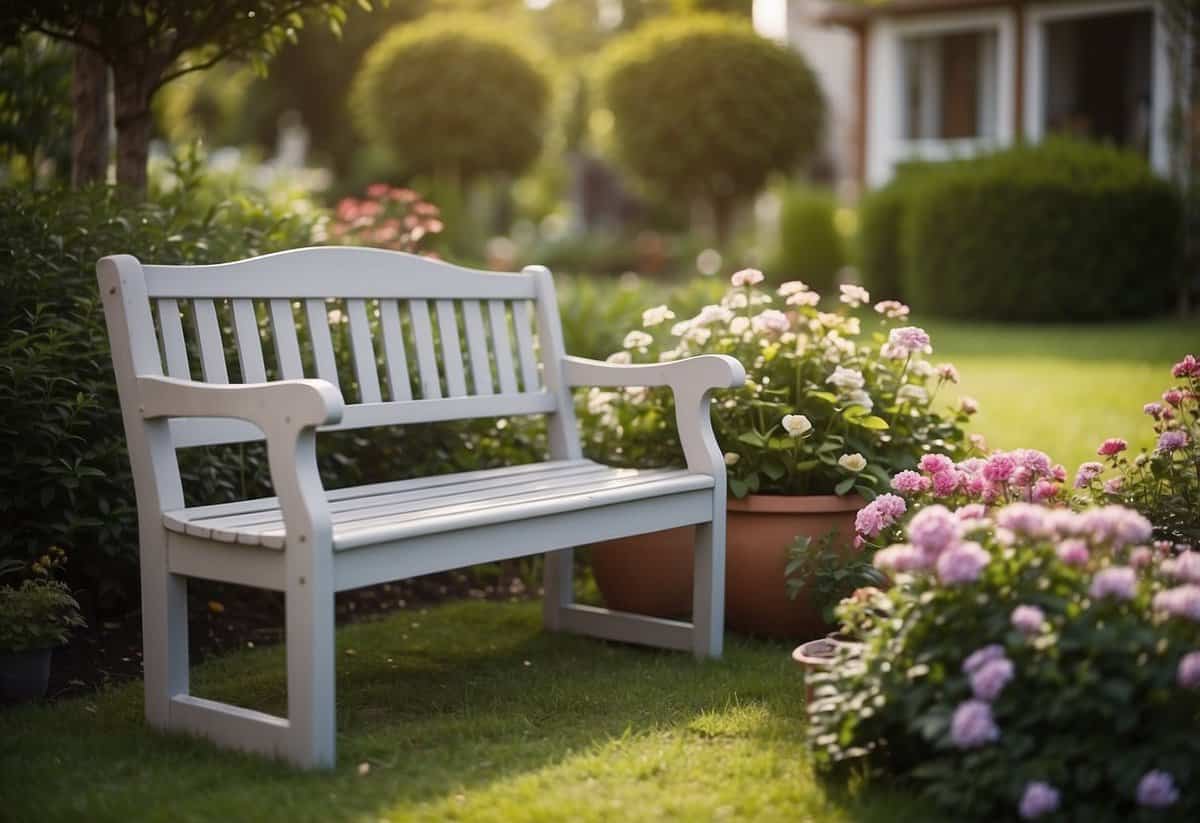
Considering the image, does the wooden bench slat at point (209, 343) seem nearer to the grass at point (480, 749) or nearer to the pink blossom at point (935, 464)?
the grass at point (480, 749)

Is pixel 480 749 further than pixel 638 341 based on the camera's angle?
No

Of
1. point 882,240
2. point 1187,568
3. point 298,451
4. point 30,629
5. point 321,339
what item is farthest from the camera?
point 882,240

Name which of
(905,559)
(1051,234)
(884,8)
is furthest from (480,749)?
(884,8)

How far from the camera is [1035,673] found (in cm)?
231

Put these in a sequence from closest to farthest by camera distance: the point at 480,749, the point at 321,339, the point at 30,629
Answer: the point at 480,749 < the point at 30,629 < the point at 321,339

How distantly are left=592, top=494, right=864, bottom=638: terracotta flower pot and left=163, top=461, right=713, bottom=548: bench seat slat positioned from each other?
252 mm

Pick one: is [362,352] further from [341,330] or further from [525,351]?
[341,330]

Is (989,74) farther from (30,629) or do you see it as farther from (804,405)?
(30,629)

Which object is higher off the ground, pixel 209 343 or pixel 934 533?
pixel 209 343

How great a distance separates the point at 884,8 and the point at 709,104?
233 centimetres

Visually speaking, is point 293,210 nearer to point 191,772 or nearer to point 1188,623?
point 191,772

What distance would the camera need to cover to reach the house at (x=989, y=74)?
48.9ft

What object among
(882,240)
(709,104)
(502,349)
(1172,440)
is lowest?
(1172,440)

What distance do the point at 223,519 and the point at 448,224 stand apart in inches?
474
